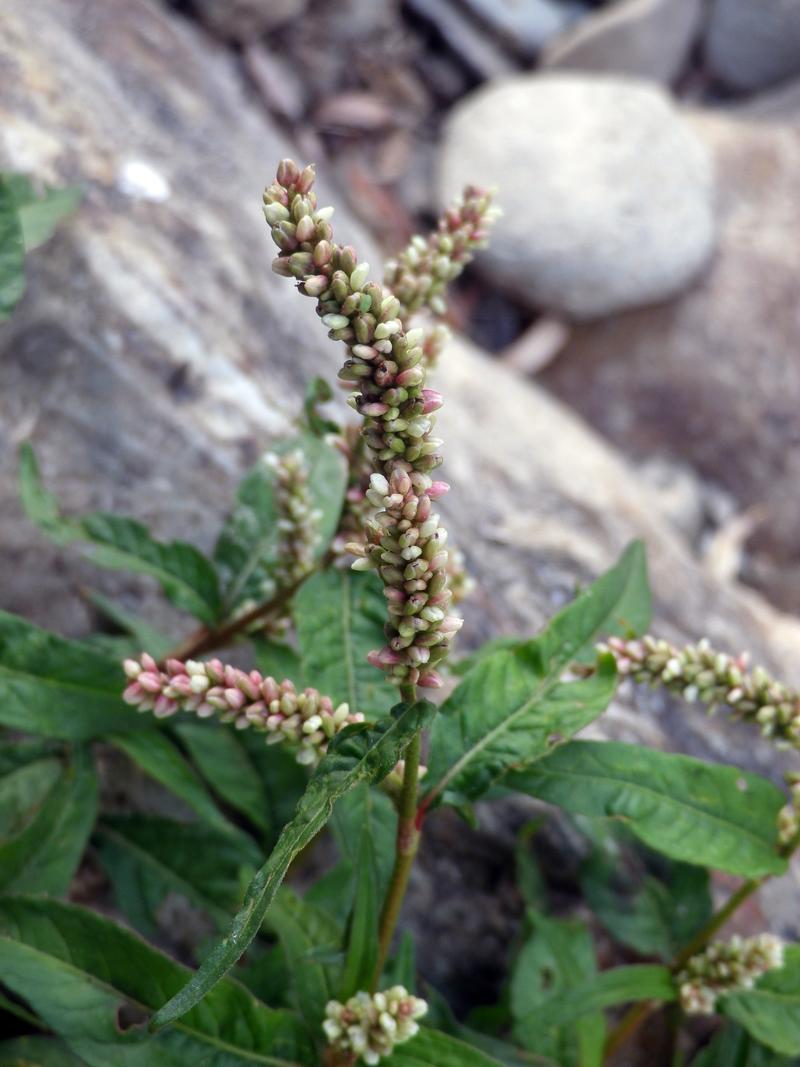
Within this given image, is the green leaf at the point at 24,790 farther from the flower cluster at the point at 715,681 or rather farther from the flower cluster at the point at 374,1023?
the flower cluster at the point at 715,681

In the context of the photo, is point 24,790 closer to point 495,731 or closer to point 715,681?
point 495,731

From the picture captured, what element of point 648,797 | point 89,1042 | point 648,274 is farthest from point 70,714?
point 648,274

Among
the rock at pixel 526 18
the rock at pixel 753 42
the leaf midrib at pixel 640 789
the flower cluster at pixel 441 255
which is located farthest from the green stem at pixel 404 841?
the rock at pixel 753 42

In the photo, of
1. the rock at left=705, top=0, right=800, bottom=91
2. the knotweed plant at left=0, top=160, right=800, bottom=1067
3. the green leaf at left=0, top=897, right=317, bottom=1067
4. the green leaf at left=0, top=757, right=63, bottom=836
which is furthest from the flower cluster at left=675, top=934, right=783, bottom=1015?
the rock at left=705, top=0, right=800, bottom=91

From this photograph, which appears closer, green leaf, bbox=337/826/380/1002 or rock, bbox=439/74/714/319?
green leaf, bbox=337/826/380/1002

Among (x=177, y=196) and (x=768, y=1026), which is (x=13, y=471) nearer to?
(x=177, y=196)

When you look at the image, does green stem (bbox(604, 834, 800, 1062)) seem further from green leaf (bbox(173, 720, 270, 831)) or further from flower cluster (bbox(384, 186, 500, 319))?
flower cluster (bbox(384, 186, 500, 319))

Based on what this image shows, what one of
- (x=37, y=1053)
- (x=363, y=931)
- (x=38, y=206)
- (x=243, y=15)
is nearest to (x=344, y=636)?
(x=363, y=931)
